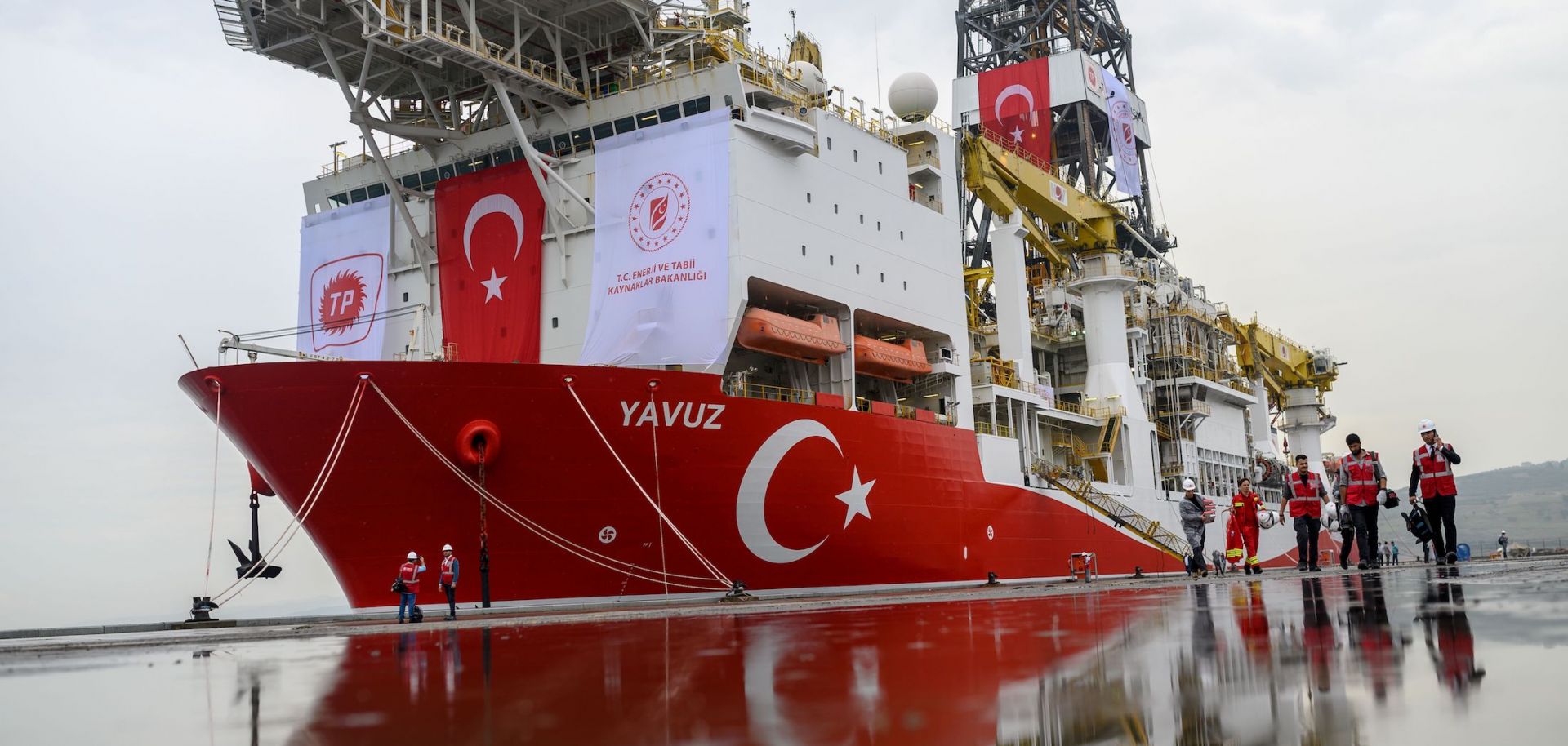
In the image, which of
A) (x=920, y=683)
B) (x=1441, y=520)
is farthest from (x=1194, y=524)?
(x=920, y=683)

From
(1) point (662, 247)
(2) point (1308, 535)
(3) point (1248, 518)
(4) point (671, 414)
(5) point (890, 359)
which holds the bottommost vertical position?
(2) point (1308, 535)

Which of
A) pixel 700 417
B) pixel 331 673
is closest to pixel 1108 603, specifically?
pixel 331 673

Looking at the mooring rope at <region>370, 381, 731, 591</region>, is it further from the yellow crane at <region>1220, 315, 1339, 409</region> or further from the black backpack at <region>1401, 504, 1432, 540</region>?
the yellow crane at <region>1220, 315, 1339, 409</region>

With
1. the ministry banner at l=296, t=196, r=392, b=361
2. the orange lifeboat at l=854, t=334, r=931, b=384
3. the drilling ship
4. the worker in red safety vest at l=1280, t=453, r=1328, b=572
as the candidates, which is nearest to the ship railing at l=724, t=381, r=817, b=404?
the drilling ship

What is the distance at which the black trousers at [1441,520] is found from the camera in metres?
13.2

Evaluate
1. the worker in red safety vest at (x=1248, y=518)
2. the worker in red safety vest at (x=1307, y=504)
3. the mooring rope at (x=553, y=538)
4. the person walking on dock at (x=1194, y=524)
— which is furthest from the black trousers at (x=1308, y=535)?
the mooring rope at (x=553, y=538)

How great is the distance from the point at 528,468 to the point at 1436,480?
11300 mm

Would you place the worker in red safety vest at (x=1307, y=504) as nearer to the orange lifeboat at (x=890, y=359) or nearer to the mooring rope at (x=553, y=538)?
the mooring rope at (x=553, y=538)

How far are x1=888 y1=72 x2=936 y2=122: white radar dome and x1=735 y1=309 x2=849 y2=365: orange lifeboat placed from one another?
295 inches

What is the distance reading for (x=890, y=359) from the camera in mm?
22875

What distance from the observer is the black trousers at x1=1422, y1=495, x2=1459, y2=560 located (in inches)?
521

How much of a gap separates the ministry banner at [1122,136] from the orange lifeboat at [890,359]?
827 inches

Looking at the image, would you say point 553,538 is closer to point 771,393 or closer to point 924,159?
point 771,393

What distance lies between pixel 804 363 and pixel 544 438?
635 centimetres
